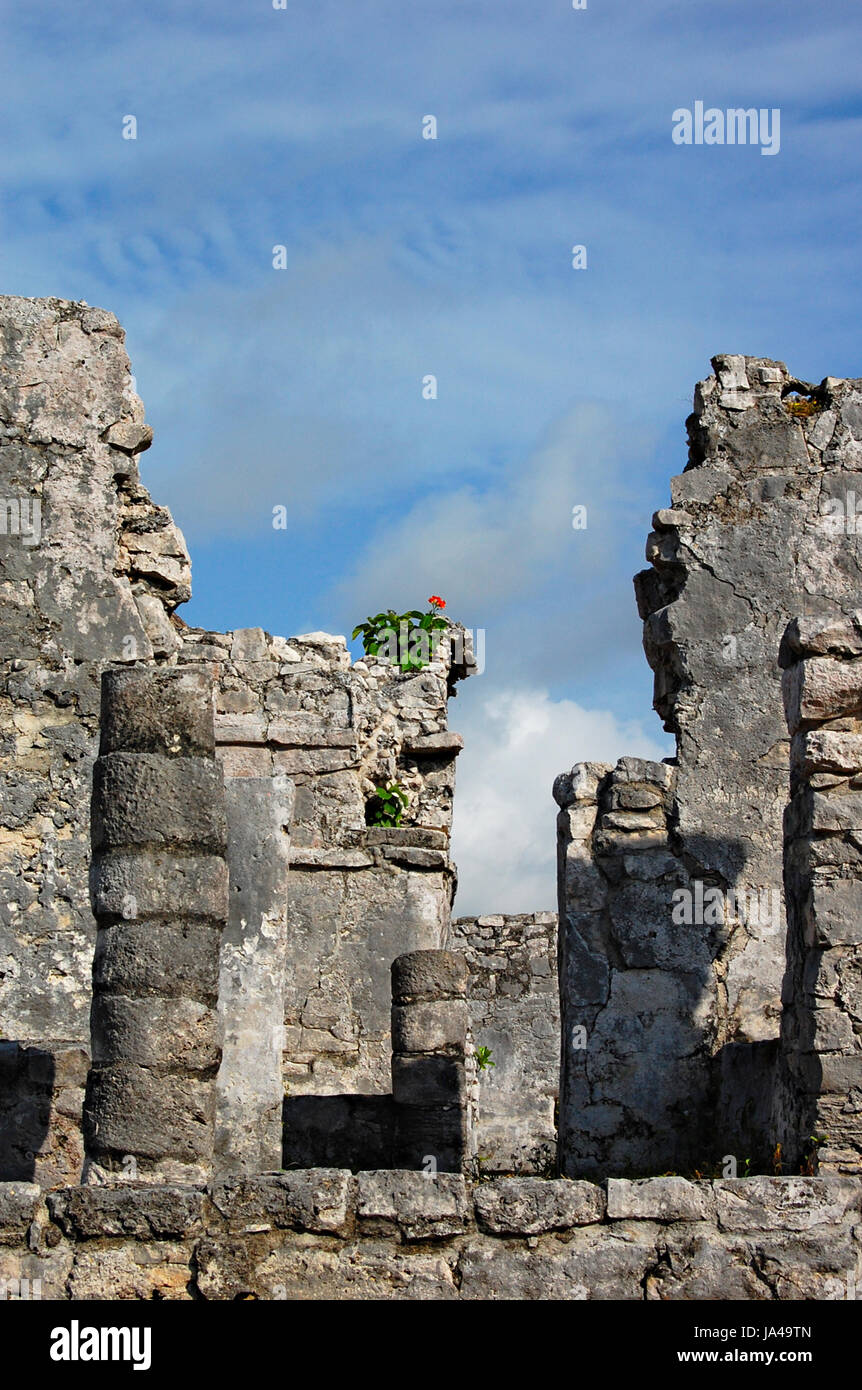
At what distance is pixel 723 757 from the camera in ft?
32.1

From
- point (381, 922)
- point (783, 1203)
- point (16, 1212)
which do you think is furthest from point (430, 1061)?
point (16, 1212)

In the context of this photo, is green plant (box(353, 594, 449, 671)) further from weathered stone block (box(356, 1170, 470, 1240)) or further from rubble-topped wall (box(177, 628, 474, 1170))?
weathered stone block (box(356, 1170, 470, 1240))

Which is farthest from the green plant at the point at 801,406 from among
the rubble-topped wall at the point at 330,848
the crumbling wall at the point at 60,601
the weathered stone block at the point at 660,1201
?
the weathered stone block at the point at 660,1201

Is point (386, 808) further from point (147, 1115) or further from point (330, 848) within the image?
point (147, 1115)

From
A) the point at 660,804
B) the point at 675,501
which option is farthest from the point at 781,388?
the point at 660,804

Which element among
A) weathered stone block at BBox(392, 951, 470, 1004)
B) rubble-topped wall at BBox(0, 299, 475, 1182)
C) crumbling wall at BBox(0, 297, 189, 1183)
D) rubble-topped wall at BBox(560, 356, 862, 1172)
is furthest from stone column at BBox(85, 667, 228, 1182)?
crumbling wall at BBox(0, 297, 189, 1183)

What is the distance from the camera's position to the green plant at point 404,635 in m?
13.3

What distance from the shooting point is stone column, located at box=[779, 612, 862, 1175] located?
24.6 ft

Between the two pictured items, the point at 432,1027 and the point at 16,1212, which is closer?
the point at 16,1212

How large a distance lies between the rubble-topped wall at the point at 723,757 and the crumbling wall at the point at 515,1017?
24.9 feet

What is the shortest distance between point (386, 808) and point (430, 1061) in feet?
10.5

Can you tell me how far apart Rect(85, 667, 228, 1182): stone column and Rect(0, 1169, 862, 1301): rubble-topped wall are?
0.41 metres

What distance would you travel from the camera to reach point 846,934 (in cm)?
765

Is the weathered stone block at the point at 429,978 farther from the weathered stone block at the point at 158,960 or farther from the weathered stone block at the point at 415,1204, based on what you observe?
the weathered stone block at the point at 415,1204
